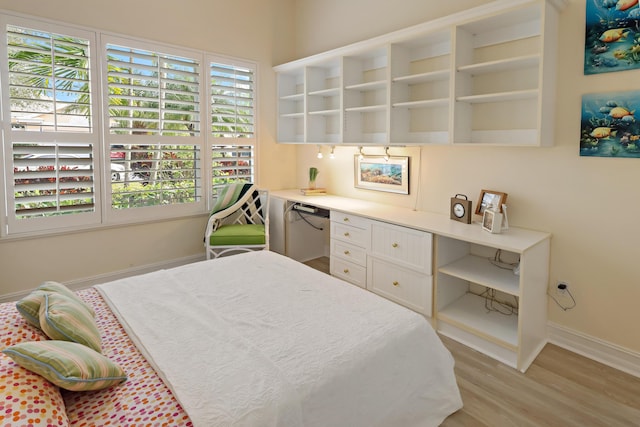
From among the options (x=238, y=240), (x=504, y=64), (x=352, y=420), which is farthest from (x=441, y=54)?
(x=352, y=420)

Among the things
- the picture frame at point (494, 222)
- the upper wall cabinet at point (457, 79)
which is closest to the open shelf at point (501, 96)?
the upper wall cabinet at point (457, 79)

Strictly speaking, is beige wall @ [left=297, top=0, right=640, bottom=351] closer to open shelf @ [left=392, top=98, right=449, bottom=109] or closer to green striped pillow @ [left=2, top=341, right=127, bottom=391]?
open shelf @ [left=392, top=98, right=449, bottom=109]

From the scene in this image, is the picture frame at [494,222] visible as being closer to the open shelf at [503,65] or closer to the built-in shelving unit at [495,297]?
the built-in shelving unit at [495,297]

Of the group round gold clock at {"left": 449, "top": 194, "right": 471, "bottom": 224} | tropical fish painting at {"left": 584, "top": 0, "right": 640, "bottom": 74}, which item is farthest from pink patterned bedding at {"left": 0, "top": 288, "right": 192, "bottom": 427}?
tropical fish painting at {"left": 584, "top": 0, "right": 640, "bottom": 74}

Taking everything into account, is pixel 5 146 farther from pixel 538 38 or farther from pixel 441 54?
pixel 538 38

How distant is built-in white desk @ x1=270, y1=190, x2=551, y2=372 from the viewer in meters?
2.47

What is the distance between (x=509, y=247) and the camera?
92.2 inches

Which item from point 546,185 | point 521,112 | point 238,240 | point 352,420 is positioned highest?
point 521,112

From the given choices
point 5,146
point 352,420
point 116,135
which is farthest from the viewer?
point 116,135

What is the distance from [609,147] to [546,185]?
0.42 metres

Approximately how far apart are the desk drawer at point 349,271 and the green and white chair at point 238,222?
690mm

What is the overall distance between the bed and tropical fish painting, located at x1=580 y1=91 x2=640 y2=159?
167 cm

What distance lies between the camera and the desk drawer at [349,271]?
3.40m

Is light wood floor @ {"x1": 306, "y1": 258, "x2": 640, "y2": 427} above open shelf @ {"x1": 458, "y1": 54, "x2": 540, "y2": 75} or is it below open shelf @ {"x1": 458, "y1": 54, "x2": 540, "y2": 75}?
below
